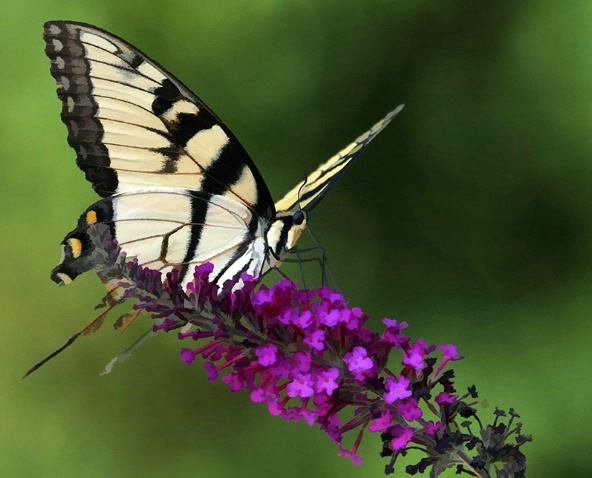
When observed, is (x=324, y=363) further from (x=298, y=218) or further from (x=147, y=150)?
(x=147, y=150)

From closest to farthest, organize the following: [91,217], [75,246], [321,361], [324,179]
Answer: [321,361], [75,246], [91,217], [324,179]

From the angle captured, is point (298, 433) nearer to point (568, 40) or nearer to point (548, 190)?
point (548, 190)

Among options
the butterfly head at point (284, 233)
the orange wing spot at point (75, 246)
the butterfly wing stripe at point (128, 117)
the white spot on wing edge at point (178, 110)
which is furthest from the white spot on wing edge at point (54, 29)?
the butterfly head at point (284, 233)

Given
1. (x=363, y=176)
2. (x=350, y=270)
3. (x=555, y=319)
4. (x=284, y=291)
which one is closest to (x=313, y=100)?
(x=363, y=176)

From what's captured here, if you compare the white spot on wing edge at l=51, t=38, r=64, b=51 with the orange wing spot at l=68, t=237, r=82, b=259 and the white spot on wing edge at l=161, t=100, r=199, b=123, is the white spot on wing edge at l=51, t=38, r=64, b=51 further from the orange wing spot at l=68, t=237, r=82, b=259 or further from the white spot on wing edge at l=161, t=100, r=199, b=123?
the orange wing spot at l=68, t=237, r=82, b=259

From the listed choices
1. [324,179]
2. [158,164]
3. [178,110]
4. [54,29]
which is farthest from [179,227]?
[54,29]

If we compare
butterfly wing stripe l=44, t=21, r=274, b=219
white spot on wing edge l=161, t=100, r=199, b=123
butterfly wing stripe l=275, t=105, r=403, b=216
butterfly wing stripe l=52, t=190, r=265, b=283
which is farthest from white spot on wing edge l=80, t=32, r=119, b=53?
butterfly wing stripe l=275, t=105, r=403, b=216
